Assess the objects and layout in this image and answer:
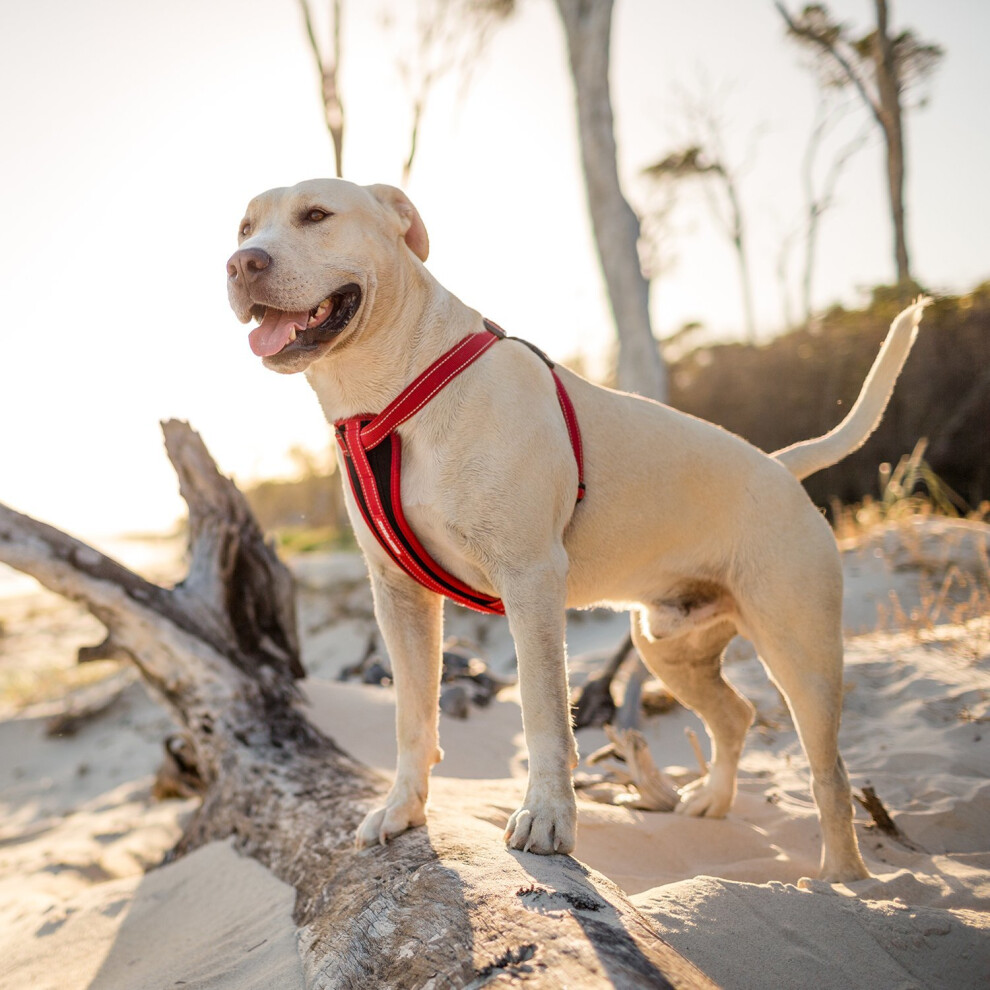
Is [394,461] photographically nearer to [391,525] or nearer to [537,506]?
[391,525]

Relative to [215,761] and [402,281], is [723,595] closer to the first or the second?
[402,281]

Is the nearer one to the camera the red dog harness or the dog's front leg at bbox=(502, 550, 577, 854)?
the dog's front leg at bbox=(502, 550, 577, 854)

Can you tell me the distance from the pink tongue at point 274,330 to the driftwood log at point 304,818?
1.41m

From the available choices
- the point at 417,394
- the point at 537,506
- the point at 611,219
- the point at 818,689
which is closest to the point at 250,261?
the point at 417,394

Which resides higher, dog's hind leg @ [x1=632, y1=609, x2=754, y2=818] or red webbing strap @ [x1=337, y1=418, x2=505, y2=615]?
red webbing strap @ [x1=337, y1=418, x2=505, y2=615]

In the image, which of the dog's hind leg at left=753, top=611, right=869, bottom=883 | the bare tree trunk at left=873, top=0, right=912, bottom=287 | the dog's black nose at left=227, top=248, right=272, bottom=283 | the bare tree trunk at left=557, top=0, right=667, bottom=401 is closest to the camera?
the dog's black nose at left=227, top=248, right=272, bottom=283

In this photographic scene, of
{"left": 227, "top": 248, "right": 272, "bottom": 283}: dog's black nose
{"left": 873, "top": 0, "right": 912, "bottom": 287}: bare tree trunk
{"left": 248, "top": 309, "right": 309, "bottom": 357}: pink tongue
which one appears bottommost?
{"left": 248, "top": 309, "right": 309, "bottom": 357}: pink tongue

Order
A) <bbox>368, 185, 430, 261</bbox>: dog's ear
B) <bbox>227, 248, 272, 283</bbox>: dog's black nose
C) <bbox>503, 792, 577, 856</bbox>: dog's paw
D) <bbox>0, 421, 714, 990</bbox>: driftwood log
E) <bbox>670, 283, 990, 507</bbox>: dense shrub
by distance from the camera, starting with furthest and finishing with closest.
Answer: <bbox>670, 283, 990, 507</bbox>: dense shrub → <bbox>368, 185, 430, 261</bbox>: dog's ear → <bbox>227, 248, 272, 283</bbox>: dog's black nose → <bbox>503, 792, 577, 856</bbox>: dog's paw → <bbox>0, 421, 714, 990</bbox>: driftwood log

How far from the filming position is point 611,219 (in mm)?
8781

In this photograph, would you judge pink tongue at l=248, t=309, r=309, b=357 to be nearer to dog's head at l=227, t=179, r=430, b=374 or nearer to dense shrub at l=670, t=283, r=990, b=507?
dog's head at l=227, t=179, r=430, b=374

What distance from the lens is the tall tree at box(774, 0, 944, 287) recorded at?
1448 cm

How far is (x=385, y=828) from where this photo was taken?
2.44 metres

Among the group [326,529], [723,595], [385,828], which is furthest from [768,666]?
[326,529]

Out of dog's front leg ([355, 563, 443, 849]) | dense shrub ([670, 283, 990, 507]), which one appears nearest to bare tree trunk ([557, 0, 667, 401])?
dense shrub ([670, 283, 990, 507])
